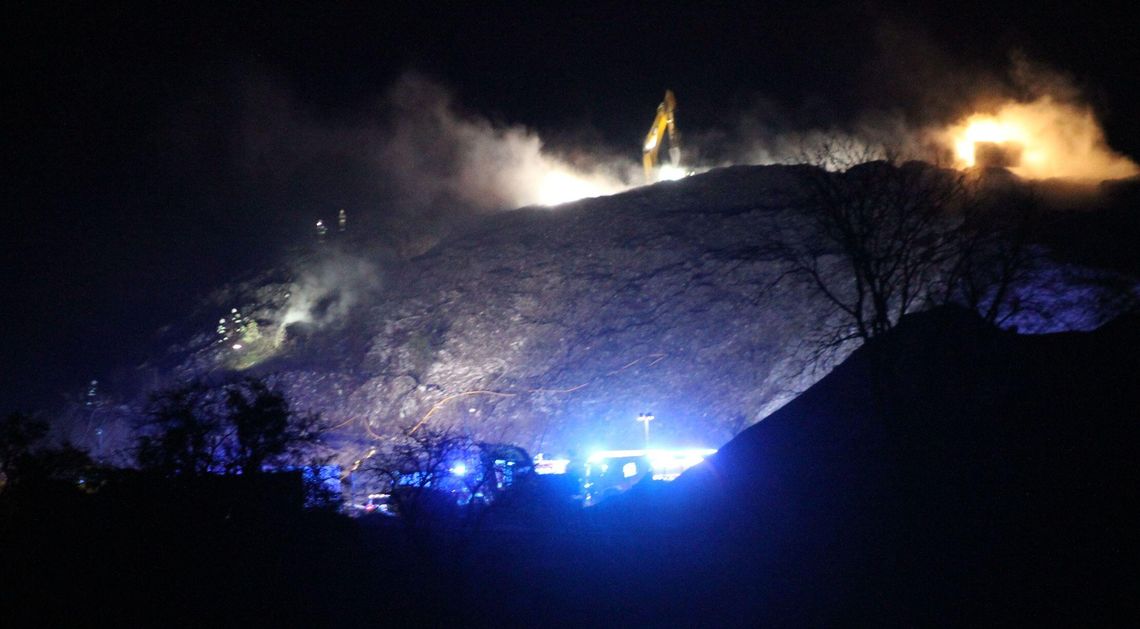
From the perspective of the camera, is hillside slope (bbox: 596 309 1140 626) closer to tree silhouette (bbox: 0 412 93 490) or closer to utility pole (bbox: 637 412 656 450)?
utility pole (bbox: 637 412 656 450)

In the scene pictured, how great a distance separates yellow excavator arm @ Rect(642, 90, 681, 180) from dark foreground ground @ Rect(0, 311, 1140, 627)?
52.8 meters

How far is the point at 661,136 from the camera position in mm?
74250

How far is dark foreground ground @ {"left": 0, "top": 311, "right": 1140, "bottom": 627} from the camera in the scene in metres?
14.7

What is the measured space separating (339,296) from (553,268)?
19.0 meters

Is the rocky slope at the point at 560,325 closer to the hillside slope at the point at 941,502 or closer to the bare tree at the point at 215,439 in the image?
the hillside slope at the point at 941,502

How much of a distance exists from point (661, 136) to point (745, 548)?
6062cm

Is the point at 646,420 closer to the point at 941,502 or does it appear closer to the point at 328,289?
the point at 941,502

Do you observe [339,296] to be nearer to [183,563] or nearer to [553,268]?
[553,268]

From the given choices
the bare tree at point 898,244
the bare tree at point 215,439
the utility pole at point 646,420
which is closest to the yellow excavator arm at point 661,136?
the bare tree at point 898,244

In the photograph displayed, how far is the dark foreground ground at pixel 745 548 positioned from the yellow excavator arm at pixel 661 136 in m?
52.8

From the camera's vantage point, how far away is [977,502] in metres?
17.6

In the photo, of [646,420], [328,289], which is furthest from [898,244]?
[328,289]

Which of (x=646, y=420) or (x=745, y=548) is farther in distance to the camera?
(x=646, y=420)

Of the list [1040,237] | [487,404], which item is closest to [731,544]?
[487,404]
